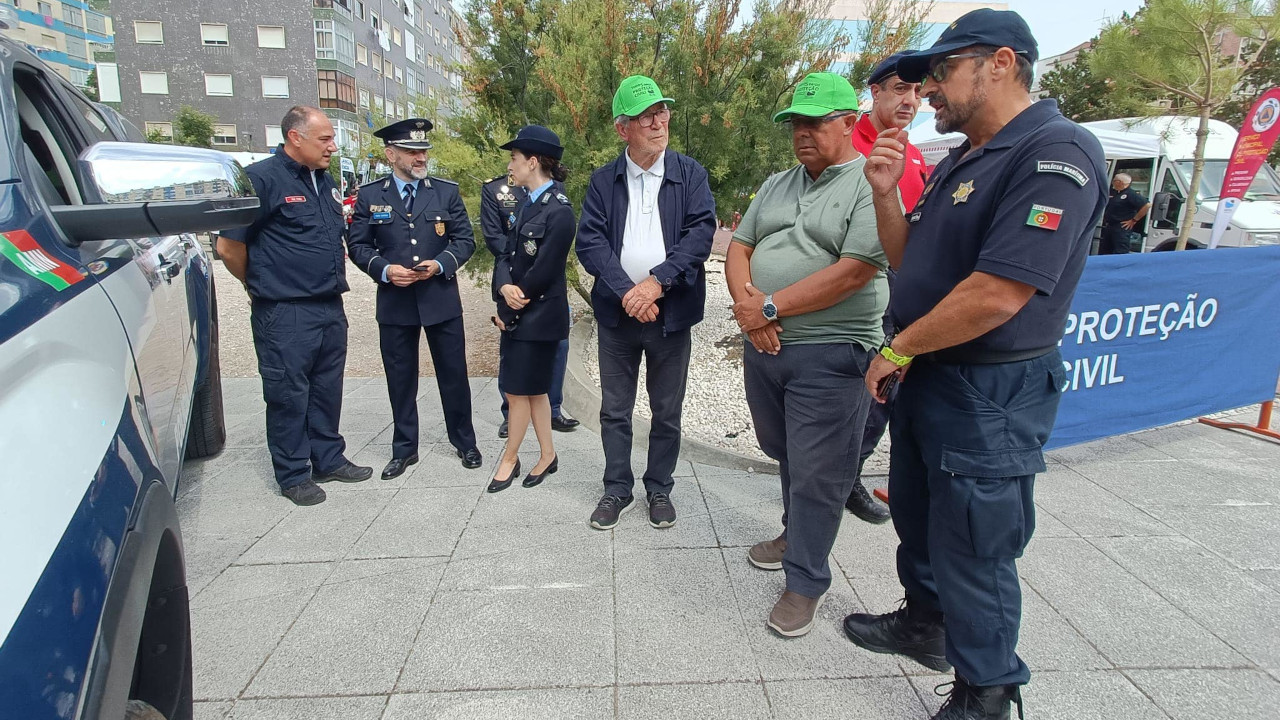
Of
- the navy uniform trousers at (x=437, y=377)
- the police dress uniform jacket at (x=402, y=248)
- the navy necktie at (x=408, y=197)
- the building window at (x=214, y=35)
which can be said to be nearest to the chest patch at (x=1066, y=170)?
the police dress uniform jacket at (x=402, y=248)

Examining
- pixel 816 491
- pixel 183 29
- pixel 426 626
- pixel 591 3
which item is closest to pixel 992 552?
pixel 816 491

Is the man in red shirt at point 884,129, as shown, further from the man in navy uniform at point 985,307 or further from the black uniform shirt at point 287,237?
the black uniform shirt at point 287,237

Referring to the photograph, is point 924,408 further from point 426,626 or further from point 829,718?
point 426,626

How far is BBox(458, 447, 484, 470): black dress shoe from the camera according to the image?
409 cm

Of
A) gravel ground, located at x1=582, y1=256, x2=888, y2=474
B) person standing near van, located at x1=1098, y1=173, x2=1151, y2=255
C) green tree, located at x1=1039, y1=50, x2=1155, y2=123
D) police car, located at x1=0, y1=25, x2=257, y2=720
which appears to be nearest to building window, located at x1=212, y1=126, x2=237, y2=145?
green tree, located at x1=1039, y1=50, x2=1155, y2=123

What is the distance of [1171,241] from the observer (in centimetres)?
1081

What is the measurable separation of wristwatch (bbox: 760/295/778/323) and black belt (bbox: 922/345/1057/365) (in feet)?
2.21

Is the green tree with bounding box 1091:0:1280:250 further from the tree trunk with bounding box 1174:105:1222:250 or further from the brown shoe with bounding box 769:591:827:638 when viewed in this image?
the brown shoe with bounding box 769:591:827:638

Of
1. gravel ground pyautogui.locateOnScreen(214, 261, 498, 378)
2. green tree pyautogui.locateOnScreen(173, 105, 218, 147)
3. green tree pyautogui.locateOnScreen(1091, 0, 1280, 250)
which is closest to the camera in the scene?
gravel ground pyautogui.locateOnScreen(214, 261, 498, 378)

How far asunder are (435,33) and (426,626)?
Answer: 259 ft

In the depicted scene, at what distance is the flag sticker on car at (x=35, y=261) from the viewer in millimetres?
1267

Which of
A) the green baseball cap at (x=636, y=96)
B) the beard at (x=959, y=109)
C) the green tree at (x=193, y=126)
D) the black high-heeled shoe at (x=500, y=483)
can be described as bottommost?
the black high-heeled shoe at (x=500, y=483)

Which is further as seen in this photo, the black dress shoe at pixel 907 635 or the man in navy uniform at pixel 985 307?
the black dress shoe at pixel 907 635

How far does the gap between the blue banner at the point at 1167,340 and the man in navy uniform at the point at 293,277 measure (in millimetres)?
3951
